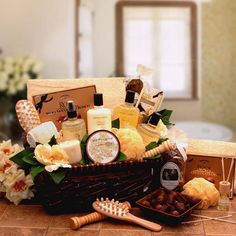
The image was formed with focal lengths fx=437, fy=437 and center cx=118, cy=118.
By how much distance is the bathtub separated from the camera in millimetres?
3755

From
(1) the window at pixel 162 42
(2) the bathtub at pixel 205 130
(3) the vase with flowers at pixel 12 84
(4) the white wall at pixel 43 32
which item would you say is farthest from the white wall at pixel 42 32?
(2) the bathtub at pixel 205 130

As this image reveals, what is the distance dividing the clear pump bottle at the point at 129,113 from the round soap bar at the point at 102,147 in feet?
0.32

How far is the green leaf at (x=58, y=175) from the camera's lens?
1022 millimetres

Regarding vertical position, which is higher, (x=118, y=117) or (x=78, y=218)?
(x=118, y=117)

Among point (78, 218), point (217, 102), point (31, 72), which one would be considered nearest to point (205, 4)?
point (217, 102)

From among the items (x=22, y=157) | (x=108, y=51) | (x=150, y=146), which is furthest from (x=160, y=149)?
(x=108, y=51)

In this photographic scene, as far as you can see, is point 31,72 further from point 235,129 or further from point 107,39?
point 235,129

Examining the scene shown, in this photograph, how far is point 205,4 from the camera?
392 cm

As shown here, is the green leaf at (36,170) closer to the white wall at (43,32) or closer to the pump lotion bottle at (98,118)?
the pump lotion bottle at (98,118)

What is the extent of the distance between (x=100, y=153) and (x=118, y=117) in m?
0.15

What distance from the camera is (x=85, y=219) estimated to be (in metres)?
1.01

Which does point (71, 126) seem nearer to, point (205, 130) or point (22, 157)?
point (22, 157)

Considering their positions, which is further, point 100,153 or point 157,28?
point 157,28

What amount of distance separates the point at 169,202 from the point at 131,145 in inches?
6.5
